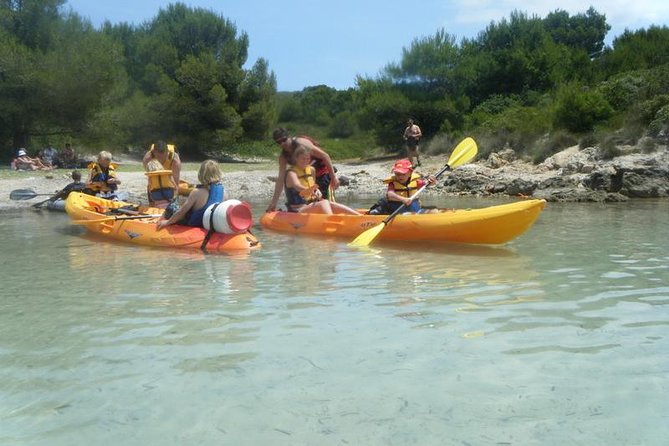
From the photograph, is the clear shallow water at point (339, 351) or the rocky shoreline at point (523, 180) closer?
the clear shallow water at point (339, 351)

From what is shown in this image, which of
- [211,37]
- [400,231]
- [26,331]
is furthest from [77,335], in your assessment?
[211,37]

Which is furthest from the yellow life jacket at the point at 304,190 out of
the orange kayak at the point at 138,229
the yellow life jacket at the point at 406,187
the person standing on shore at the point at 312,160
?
the orange kayak at the point at 138,229

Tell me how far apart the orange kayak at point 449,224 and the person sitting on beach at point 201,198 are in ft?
4.49

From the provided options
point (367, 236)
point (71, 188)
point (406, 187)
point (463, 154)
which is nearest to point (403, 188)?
point (406, 187)

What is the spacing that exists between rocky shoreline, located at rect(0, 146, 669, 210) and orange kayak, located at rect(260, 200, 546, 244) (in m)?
6.03

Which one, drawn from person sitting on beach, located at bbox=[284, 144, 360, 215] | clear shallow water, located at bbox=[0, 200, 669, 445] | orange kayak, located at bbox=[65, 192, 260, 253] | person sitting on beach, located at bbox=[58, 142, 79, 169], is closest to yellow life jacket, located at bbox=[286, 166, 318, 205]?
person sitting on beach, located at bbox=[284, 144, 360, 215]

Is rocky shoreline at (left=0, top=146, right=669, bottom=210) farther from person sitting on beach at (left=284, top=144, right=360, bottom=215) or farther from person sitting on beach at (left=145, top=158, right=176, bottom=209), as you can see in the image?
person sitting on beach at (left=284, top=144, right=360, bottom=215)

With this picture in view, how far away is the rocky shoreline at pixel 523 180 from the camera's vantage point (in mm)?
12727

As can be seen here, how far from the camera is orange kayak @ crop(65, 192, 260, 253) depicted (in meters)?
7.04

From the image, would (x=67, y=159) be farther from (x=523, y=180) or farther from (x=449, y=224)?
(x=449, y=224)

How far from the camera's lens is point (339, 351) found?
3520 millimetres

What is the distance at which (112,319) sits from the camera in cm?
421

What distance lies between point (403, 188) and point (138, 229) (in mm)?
2987

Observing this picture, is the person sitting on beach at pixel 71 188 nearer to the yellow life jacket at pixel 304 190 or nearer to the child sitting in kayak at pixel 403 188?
the yellow life jacket at pixel 304 190
